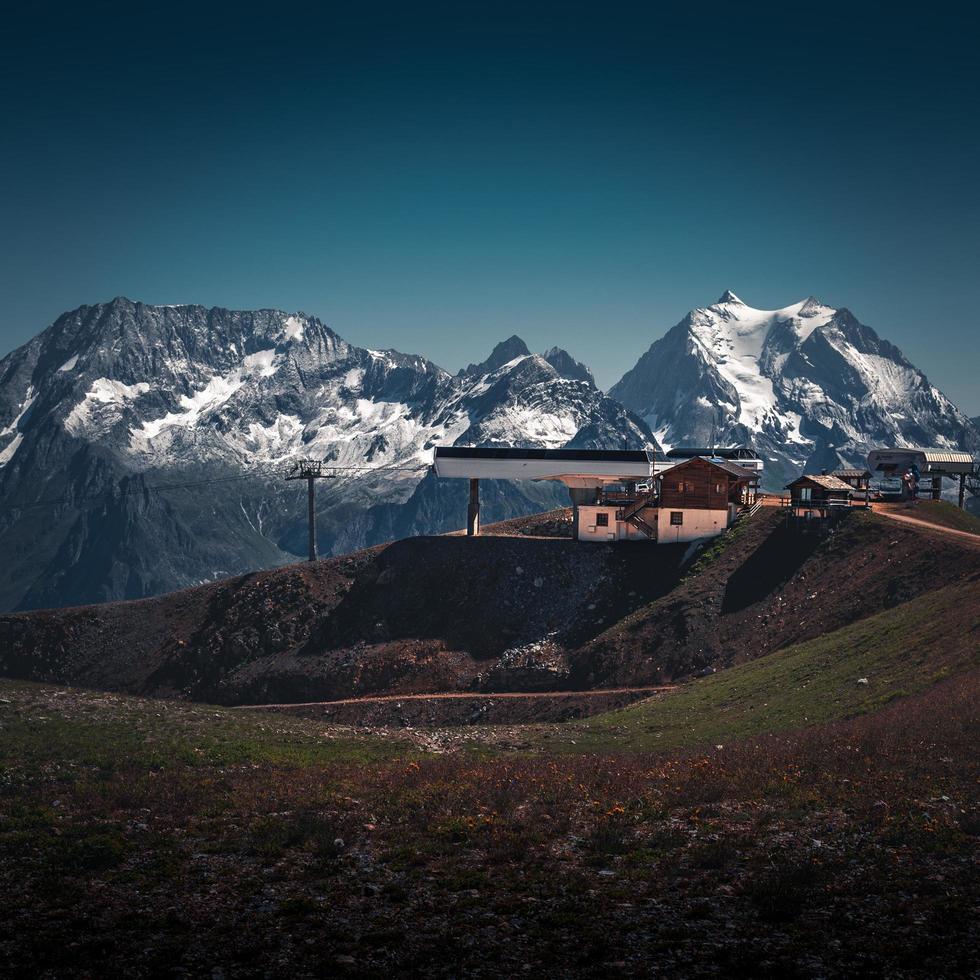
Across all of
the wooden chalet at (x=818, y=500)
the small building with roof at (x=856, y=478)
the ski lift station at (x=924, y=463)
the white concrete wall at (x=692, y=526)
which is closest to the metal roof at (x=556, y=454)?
the white concrete wall at (x=692, y=526)

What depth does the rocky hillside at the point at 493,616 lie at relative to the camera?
69.7m

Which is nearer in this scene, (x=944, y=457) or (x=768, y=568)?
(x=768, y=568)

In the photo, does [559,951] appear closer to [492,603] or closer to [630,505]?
[492,603]

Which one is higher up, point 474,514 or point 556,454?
point 556,454

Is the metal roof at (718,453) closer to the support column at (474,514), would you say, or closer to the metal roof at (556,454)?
the metal roof at (556,454)

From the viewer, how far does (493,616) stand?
8331 cm

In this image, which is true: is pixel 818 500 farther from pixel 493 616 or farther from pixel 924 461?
pixel 924 461

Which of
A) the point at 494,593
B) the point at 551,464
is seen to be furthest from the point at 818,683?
the point at 551,464

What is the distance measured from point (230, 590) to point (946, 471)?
273 ft

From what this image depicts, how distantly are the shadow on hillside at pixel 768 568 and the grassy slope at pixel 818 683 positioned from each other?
12.7 meters

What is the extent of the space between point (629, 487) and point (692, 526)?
1119 cm

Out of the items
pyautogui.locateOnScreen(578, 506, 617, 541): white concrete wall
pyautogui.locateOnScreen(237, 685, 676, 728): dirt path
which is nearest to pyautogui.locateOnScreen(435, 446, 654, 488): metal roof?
pyautogui.locateOnScreen(578, 506, 617, 541): white concrete wall

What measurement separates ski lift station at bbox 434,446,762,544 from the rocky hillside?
2.40 m

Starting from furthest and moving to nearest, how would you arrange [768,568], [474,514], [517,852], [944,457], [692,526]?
[944,457] → [474,514] → [692,526] → [768,568] → [517,852]
